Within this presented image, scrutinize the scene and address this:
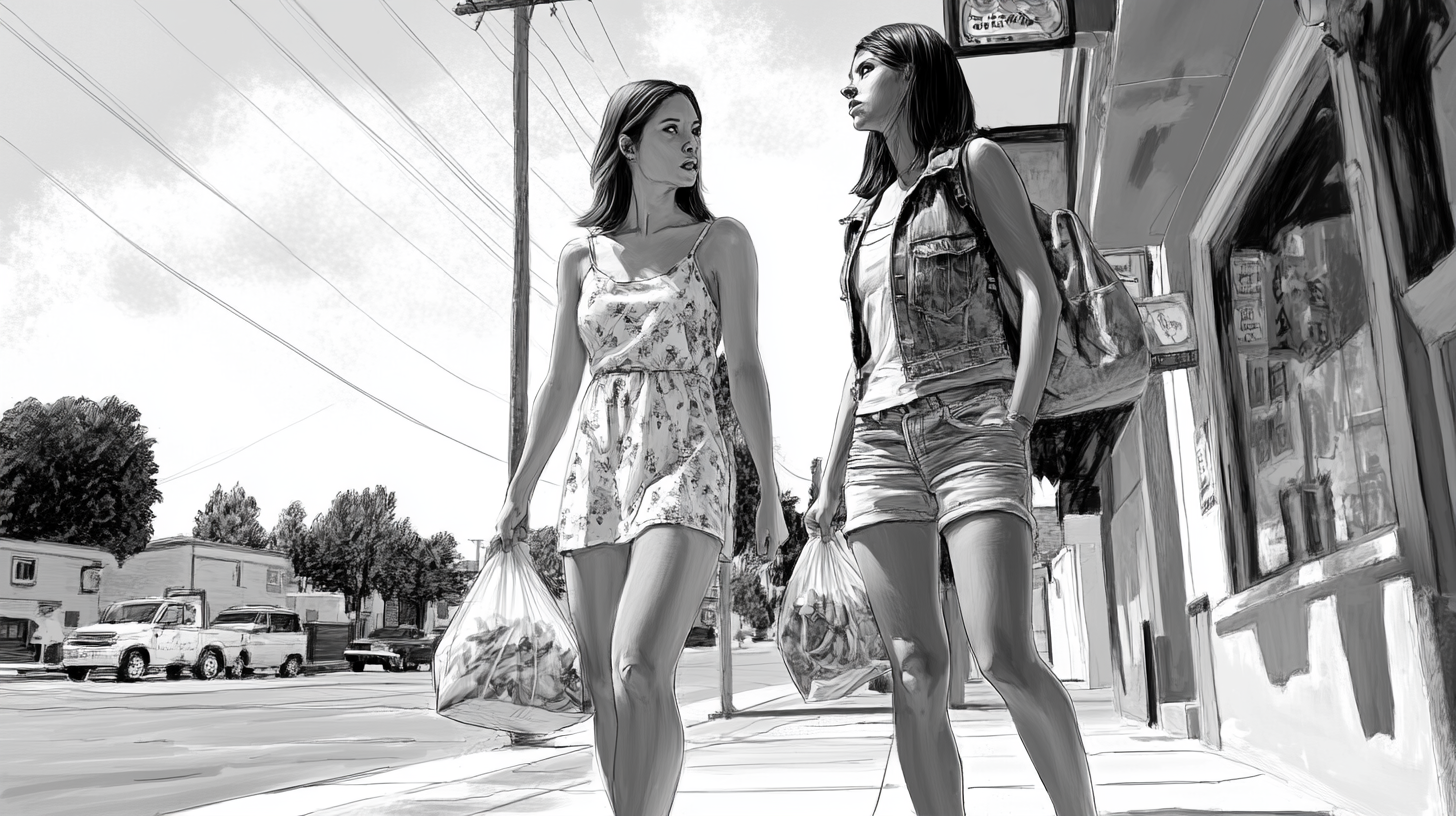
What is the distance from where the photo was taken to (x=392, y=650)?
116 ft

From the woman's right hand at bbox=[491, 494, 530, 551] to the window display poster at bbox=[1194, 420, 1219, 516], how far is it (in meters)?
4.56

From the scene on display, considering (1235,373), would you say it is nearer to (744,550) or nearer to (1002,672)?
(1002,672)

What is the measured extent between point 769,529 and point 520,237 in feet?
33.2

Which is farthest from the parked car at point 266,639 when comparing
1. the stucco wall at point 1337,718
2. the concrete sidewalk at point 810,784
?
the stucco wall at point 1337,718

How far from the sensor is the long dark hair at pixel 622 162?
9.83 feet

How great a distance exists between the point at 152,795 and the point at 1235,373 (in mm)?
6828

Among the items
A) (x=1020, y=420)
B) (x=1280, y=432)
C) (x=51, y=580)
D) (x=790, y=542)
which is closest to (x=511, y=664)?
(x=1020, y=420)

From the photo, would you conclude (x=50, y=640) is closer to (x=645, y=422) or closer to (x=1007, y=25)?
(x=1007, y=25)

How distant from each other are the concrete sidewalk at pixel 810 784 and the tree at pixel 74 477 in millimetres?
41798

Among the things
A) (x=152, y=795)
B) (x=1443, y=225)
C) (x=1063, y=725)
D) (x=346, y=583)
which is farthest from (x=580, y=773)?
(x=346, y=583)

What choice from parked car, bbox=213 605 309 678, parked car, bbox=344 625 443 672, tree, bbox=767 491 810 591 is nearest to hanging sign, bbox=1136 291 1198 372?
tree, bbox=767 491 810 591

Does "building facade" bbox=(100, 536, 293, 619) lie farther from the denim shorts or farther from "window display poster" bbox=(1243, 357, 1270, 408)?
the denim shorts

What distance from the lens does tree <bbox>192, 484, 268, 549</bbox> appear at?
83875 millimetres

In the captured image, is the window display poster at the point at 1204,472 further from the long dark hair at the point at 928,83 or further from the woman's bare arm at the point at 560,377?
the woman's bare arm at the point at 560,377
